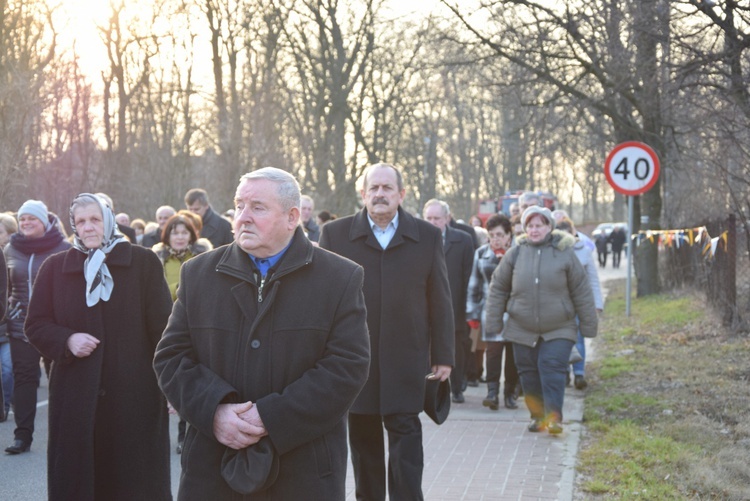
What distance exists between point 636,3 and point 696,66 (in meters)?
2.88

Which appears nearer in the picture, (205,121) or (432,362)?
(432,362)

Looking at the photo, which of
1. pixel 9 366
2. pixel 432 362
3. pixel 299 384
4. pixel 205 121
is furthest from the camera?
pixel 205 121

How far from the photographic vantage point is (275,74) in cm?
3145

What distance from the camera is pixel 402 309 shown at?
6.18 meters

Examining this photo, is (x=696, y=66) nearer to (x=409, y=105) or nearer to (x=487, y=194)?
(x=409, y=105)

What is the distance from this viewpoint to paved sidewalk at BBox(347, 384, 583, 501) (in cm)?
704

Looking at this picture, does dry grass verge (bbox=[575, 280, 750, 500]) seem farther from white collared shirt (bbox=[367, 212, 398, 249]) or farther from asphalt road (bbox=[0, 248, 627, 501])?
white collared shirt (bbox=[367, 212, 398, 249])

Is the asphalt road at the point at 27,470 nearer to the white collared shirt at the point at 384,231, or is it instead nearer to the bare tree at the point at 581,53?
the white collared shirt at the point at 384,231

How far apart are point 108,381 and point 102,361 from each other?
0.11 metres

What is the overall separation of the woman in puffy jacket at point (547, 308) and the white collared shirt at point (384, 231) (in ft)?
9.52

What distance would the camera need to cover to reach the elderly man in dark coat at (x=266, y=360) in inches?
149

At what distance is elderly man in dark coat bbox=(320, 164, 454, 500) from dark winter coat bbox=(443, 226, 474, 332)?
14.1 feet

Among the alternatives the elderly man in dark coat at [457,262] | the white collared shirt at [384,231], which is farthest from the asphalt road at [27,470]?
the elderly man in dark coat at [457,262]

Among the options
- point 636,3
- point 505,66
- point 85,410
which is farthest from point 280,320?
point 505,66
